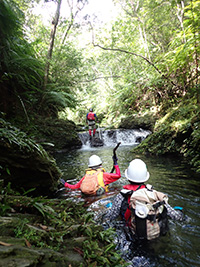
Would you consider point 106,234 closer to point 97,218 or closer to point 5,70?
point 97,218

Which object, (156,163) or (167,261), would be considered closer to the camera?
(167,261)

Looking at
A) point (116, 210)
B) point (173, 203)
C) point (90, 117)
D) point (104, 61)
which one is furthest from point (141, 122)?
point (104, 61)

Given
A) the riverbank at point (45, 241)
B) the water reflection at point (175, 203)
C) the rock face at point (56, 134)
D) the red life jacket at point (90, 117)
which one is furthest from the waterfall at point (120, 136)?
the riverbank at point (45, 241)

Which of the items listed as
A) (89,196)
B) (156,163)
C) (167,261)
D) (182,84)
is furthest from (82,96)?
(167,261)

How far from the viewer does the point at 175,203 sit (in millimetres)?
3826

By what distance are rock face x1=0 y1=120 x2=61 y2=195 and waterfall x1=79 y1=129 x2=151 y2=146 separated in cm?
1074

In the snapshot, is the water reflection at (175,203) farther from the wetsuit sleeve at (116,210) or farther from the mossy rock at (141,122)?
the mossy rock at (141,122)

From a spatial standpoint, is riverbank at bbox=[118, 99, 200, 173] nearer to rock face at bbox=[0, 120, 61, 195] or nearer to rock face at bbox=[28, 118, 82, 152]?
rock face at bbox=[0, 120, 61, 195]

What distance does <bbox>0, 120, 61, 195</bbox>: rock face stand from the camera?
10.9 ft

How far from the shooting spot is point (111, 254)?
2023 millimetres

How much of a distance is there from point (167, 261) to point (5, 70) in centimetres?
582

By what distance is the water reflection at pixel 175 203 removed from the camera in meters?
2.29

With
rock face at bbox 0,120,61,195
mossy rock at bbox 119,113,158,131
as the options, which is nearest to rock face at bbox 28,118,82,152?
mossy rock at bbox 119,113,158,131

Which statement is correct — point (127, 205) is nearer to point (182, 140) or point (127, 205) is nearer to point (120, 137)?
point (182, 140)
